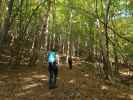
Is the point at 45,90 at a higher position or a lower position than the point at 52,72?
lower

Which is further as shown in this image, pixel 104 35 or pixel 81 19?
pixel 81 19

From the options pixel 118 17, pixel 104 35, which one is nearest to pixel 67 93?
pixel 104 35

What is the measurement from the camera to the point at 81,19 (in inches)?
1433

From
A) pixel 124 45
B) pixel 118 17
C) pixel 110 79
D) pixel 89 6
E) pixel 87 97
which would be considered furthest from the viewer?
pixel 124 45

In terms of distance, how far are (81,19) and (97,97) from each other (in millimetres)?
24452

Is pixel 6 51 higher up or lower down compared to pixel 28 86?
higher up

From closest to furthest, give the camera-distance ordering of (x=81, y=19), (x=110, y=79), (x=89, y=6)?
(x=110, y=79) → (x=89, y=6) → (x=81, y=19)

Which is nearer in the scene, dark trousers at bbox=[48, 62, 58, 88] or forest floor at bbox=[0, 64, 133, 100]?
forest floor at bbox=[0, 64, 133, 100]

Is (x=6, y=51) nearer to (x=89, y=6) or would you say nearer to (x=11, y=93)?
(x=89, y=6)

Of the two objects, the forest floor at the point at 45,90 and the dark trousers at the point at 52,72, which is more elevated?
the dark trousers at the point at 52,72

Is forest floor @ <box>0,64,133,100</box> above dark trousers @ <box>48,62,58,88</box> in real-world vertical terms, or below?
below

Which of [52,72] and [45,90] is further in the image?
[52,72]

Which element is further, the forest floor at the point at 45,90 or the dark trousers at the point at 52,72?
the dark trousers at the point at 52,72

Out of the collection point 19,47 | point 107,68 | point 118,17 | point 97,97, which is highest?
point 118,17
